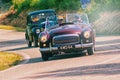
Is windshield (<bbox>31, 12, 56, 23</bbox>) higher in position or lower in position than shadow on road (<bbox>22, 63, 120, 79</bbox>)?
lower

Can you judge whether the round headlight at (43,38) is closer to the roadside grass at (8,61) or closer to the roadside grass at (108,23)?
the roadside grass at (8,61)

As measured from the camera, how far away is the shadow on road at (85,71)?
12443 millimetres

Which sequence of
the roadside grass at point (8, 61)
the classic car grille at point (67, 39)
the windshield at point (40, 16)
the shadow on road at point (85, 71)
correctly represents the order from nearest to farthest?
the shadow on road at point (85, 71) < the classic car grille at point (67, 39) < the roadside grass at point (8, 61) < the windshield at point (40, 16)

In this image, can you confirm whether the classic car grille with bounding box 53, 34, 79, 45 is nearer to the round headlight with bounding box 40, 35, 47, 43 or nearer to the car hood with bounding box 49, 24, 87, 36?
the car hood with bounding box 49, 24, 87, 36

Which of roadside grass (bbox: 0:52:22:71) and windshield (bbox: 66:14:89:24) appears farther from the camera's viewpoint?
windshield (bbox: 66:14:89:24)

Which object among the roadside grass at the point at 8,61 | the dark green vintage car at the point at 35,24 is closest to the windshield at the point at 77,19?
the roadside grass at the point at 8,61

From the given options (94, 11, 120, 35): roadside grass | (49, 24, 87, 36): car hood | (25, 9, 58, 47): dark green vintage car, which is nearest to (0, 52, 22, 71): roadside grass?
(49, 24, 87, 36): car hood

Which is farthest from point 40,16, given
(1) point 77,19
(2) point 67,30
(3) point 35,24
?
(2) point 67,30

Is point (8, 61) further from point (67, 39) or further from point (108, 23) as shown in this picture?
point (108, 23)

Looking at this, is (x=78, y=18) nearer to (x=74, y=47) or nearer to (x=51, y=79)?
(x=74, y=47)

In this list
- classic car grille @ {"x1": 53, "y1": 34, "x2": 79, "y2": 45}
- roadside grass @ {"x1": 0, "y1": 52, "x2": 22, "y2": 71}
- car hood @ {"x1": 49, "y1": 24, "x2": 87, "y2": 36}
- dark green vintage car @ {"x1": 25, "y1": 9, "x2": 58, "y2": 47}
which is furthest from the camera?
dark green vintage car @ {"x1": 25, "y1": 9, "x2": 58, "y2": 47}

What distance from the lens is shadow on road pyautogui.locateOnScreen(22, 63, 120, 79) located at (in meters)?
12.4

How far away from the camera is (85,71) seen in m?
13.0

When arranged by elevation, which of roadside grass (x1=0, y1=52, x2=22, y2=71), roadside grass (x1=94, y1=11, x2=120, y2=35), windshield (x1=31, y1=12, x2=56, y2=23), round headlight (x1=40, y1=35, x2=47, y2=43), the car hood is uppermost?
the car hood
